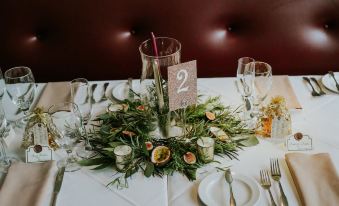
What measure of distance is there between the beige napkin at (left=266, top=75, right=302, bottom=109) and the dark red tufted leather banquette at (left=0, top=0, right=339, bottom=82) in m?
0.39

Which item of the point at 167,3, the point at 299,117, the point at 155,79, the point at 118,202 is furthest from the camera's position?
the point at 167,3

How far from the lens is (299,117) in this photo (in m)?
1.33

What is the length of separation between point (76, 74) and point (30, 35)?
23 centimetres

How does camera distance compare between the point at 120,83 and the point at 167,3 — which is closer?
the point at 120,83

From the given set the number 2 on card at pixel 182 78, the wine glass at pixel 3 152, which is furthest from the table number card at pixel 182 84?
the wine glass at pixel 3 152

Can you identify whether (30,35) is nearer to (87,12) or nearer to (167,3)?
(87,12)

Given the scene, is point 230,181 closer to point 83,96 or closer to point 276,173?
point 276,173

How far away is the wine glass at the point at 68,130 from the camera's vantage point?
1.15m

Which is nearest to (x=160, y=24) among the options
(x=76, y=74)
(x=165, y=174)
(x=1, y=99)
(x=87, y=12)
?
(x=87, y=12)

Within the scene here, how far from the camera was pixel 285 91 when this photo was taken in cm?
144

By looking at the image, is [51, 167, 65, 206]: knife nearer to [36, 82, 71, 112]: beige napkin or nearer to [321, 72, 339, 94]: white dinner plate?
[36, 82, 71, 112]: beige napkin

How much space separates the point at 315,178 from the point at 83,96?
0.68 meters

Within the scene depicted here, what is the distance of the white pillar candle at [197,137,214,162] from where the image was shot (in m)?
1.15

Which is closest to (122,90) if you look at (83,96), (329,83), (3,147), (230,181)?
(83,96)
